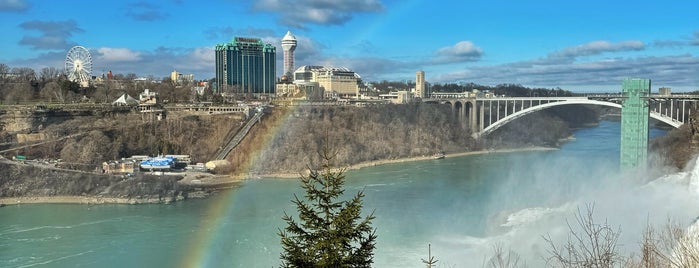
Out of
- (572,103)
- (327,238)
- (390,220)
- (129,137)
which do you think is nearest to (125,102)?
(129,137)

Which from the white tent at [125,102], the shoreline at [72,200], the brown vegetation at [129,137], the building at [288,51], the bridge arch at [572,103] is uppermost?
the building at [288,51]

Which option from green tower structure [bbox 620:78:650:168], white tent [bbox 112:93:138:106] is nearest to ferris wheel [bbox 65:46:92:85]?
white tent [bbox 112:93:138:106]

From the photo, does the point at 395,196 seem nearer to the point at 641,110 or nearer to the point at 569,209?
the point at 569,209

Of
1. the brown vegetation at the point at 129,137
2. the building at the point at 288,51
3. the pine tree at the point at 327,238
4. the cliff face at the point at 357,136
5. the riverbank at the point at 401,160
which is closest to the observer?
the pine tree at the point at 327,238

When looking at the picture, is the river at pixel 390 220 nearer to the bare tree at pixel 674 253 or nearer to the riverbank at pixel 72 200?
the riverbank at pixel 72 200

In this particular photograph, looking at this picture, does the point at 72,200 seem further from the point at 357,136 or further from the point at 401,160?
the point at 401,160

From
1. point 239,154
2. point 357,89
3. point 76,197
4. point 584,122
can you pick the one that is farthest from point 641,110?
point 357,89

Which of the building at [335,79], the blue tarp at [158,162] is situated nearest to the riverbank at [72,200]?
the blue tarp at [158,162]
